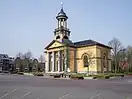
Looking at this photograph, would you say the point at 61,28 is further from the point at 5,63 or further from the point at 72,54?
the point at 5,63

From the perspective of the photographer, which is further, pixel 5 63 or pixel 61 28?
pixel 5 63

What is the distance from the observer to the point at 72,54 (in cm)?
7800

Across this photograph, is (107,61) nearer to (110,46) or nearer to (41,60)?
(110,46)

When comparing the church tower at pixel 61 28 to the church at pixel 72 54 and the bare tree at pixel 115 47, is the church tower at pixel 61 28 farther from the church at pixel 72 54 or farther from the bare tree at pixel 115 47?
the bare tree at pixel 115 47

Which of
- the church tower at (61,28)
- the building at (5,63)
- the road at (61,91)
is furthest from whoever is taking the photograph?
the building at (5,63)

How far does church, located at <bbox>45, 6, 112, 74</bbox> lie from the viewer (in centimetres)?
7244

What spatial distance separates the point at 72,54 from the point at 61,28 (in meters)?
13.0

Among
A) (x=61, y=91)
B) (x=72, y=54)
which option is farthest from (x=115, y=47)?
(x=61, y=91)

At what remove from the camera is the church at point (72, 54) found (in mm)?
72438

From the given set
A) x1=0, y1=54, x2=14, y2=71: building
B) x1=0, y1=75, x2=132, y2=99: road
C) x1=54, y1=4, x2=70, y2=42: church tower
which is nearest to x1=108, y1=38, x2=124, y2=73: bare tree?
x1=54, y1=4, x2=70, y2=42: church tower

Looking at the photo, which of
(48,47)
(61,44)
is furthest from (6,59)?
(61,44)

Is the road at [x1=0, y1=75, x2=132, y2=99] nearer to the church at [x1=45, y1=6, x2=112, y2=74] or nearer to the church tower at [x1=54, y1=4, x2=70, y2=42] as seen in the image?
the church at [x1=45, y1=6, x2=112, y2=74]

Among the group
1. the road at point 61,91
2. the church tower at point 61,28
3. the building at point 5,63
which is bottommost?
the road at point 61,91

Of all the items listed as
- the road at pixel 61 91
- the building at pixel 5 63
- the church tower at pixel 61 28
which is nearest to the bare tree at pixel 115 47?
the church tower at pixel 61 28
